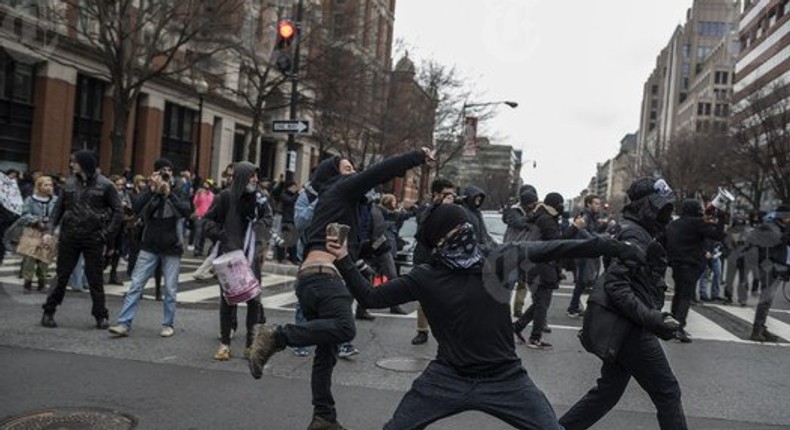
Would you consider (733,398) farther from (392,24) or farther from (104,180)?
(392,24)

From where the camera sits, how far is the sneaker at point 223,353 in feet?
22.4

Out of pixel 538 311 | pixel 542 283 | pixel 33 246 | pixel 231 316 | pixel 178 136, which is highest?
pixel 178 136

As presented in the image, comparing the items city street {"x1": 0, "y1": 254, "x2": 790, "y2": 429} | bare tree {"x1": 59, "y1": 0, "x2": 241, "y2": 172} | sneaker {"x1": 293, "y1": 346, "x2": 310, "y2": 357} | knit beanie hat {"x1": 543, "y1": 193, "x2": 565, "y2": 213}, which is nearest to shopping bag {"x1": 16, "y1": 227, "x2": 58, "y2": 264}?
city street {"x1": 0, "y1": 254, "x2": 790, "y2": 429}

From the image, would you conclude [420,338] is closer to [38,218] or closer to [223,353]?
[223,353]

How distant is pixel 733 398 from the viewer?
20.7 ft

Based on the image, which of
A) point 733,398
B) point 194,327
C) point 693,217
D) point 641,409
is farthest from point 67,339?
point 693,217

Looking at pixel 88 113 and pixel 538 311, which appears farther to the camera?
pixel 88 113

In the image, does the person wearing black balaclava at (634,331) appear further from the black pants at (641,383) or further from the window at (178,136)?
the window at (178,136)

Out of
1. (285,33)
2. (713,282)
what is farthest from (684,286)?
(285,33)

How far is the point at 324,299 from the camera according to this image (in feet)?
15.4

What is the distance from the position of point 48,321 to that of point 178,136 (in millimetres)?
28483

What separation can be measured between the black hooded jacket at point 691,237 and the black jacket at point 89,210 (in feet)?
22.6

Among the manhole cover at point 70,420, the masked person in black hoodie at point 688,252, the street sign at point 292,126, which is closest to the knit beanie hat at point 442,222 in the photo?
the manhole cover at point 70,420

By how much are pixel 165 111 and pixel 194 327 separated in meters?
27.2
